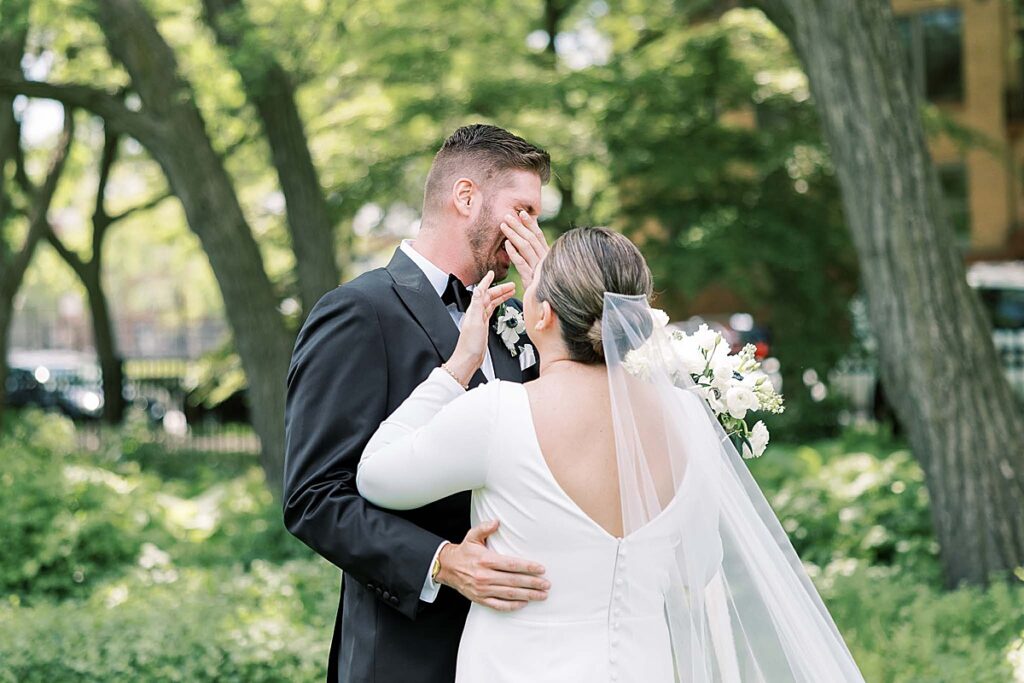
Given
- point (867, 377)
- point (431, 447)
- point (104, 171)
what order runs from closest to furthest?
1. point (431, 447)
2. point (867, 377)
3. point (104, 171)

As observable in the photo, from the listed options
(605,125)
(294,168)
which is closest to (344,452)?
(294,168)

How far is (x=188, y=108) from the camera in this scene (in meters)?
8.78

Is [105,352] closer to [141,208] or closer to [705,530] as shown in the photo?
[141,208]

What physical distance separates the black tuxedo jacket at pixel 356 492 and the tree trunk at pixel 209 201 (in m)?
6.21

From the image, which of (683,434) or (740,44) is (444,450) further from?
(740,44)

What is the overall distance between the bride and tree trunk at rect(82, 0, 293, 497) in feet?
21.8

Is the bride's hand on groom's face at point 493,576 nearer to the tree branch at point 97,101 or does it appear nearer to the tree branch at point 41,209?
the tree branch at point 97,101

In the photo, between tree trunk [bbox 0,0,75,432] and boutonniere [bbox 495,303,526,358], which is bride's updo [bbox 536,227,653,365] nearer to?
boutonniere [bbox 495,303,526,358]

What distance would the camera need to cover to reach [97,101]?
877 cm

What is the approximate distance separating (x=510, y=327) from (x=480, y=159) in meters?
0.44

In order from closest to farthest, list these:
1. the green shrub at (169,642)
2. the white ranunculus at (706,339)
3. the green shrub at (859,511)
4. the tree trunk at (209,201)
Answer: the white ranunculus at (706,339)
the green shrub at (169,642)
the green shrub at (859,511)
the tree trunk at (209,201)

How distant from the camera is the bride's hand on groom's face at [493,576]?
2430 millimetres

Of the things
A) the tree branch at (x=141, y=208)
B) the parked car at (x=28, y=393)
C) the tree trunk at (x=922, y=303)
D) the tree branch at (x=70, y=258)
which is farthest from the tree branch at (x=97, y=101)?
the parked car at (x=28, y=393)

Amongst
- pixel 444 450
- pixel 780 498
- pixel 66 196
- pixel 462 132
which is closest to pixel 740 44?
pixel 780 498
